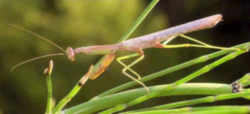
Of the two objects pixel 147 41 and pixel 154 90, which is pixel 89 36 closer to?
pixel 147 41

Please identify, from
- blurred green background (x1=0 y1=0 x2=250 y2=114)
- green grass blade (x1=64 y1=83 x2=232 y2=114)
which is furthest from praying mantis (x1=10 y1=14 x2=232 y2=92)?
blurred green background (x1=0 y1=0 x2=250 y2=114)

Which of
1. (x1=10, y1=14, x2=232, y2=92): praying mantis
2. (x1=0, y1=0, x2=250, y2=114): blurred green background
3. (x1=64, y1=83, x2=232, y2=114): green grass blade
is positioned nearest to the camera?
(x1=64, y1=83, x2=232, y2=114): green grass blade

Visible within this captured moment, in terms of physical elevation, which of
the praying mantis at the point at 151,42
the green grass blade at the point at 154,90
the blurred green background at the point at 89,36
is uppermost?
the blurred green background at the point at 89,36

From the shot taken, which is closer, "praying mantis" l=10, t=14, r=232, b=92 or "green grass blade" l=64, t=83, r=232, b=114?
"green grass blade" l=64, t=83, r=232, b=114

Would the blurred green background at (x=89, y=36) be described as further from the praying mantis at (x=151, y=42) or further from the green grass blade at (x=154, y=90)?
the green grass blade at (x=154, y=90)

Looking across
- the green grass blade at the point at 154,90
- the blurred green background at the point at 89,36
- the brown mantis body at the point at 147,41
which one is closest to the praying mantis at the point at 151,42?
the brown mantis body at the point at 147,41

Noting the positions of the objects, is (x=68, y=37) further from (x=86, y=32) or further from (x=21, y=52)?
(x=21, y=52)

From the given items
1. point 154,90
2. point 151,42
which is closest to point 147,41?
point 151,42

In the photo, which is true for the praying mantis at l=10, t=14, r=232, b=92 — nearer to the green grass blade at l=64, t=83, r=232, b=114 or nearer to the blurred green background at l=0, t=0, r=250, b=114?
the green grass blade at l=64, t=83, r=232, b=114
